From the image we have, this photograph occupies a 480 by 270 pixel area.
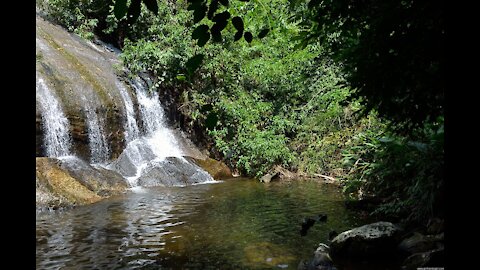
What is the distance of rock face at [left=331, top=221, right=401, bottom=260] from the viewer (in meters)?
5.48

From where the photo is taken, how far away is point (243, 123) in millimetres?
15586

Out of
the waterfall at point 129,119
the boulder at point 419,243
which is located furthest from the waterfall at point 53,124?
the boulder at point 419,243

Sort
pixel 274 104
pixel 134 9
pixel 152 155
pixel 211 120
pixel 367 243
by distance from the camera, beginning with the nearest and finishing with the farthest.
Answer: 1. pixel 134 9
2. pixel 211 120
3. pixel 367 243
4. pixel 152 155
5. pixel 274 104

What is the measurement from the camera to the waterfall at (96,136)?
1319 centimetres

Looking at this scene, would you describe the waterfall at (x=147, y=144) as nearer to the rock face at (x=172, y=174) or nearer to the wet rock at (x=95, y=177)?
the rock face at (x=172, y=174)

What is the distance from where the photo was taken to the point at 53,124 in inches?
486

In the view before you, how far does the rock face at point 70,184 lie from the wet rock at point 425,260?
790cm

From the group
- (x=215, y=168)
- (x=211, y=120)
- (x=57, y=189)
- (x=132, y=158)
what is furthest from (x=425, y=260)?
(x=132, y=158)

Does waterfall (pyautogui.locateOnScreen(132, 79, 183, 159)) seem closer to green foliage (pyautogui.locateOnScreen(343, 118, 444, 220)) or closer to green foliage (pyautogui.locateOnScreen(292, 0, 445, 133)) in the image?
green foliage (pyautogui.locateOnScreen(343, 118, 444, 220))

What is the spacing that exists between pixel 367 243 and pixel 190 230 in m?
3.43

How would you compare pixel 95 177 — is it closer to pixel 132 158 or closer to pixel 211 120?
pixel 132 158

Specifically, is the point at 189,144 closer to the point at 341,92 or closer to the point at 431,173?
the point at 341,92

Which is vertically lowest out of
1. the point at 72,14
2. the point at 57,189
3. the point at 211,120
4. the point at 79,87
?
the point at 57,189

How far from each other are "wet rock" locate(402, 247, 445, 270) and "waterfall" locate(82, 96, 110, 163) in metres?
10.8
